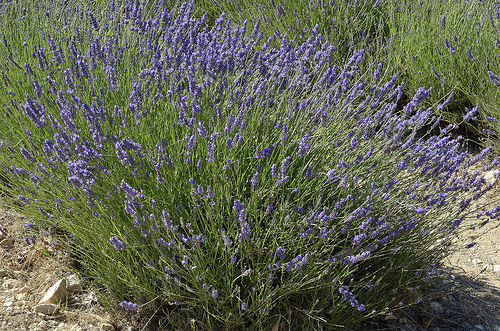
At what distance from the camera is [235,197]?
199cm

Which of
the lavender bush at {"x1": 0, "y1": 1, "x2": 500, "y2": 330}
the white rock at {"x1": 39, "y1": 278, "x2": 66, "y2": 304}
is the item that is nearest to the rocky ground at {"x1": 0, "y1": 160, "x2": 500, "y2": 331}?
the white rock at {"x1": 39, "y1": 278, "x2": 66, "y2": 304}

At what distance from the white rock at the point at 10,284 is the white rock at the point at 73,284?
27 cm

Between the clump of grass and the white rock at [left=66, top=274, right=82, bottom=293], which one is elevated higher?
the clump of grass

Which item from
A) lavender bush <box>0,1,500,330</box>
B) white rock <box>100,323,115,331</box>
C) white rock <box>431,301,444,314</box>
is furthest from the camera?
white rock <box>431,301,444,314</box>

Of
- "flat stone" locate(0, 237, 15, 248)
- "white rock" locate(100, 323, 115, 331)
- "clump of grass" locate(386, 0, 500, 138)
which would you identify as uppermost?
"clump of grass" locate(386, 0, 500, 138)

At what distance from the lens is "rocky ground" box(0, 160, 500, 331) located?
84.1 inches

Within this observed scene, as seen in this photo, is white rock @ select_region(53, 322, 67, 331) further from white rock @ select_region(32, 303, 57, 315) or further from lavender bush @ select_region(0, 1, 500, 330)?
lavender bush @ select_region(0, 1, 500, 330)

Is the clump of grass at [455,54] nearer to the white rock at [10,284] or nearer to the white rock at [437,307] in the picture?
the white rock at [437,307]

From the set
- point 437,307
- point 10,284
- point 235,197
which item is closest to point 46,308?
point 10,284

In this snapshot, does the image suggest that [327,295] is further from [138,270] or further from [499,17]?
[499,17]

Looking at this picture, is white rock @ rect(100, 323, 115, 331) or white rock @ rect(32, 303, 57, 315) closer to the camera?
white rock @ rect(100, 323, 115, 331)

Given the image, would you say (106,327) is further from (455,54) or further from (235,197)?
(455,54)

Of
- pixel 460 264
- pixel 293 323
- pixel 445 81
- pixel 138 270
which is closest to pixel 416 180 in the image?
pixel 293 323

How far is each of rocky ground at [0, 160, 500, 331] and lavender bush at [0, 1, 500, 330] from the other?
121 mm
